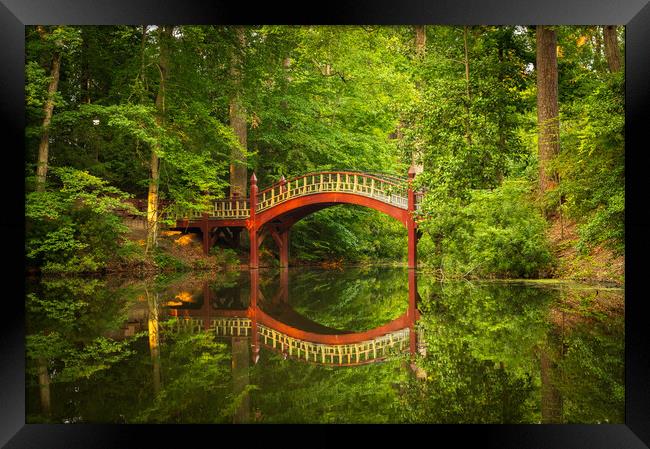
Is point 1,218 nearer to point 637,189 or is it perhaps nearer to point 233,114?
point 637,189

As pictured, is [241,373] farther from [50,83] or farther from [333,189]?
[333,189]

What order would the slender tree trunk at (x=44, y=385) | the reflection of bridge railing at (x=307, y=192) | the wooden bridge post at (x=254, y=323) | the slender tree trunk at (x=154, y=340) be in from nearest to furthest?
the slender tree trunk at (x=44, y=385), the slender tree trunk at (x=154, y=340), the wooden bridge post at (x=254, y=323), the reflection of bridge railing at (x=307, y=192)

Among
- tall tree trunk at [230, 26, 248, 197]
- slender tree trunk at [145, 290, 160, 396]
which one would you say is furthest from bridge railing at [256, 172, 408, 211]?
slender tree trunk at [145, 290, 160, 396]

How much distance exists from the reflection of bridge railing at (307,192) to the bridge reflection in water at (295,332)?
817cm

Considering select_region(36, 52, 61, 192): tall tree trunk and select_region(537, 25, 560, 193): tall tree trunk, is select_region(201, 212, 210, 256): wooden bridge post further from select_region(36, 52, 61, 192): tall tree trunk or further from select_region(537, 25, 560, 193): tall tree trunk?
select_region(537, 25, 560, 193): tall tree trunk

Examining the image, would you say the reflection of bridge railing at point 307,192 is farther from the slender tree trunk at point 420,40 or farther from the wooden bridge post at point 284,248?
the slender tree trunk at point 420,40

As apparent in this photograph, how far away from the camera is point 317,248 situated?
20984 mm

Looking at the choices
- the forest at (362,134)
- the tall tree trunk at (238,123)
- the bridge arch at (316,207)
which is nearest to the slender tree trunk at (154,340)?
the forest at (362,134)

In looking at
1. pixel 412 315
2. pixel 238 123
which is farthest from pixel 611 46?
pixel 238 123

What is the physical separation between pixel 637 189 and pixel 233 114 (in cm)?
1409

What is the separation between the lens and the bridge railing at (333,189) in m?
15.7

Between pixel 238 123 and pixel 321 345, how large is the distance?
46.2ft

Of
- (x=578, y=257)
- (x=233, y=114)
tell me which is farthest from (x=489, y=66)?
(x=233, y=114)

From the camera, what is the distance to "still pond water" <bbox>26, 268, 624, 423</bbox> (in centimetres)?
274
